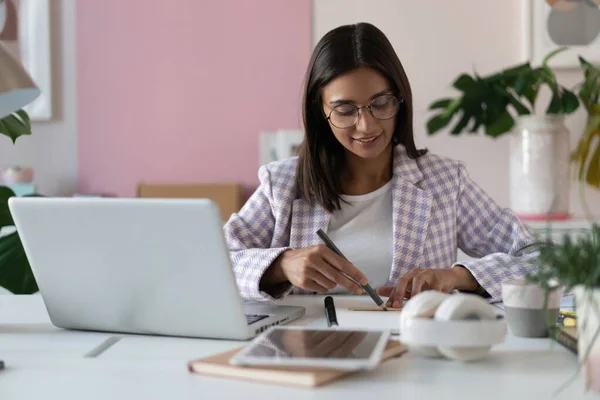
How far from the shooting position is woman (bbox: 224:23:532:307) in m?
1.70

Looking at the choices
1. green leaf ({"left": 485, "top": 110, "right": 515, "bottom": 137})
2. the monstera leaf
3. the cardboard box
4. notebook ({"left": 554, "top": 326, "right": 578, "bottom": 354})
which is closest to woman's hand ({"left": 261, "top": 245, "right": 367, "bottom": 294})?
notebook ({"left": 554, "top": 326, "right": 578, "bottom": 354})

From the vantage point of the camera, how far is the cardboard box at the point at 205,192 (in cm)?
303

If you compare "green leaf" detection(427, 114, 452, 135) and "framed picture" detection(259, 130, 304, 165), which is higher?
"green leaf" detection(427, 114, 452, 135)

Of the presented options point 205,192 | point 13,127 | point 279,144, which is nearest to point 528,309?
point 13,127

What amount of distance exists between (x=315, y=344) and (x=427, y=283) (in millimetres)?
483

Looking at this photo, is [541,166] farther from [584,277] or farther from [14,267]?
[584,277]

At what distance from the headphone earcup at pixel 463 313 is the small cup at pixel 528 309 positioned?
0.15 m

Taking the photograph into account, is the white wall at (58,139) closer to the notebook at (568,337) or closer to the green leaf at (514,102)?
the green leaf at (514,102)

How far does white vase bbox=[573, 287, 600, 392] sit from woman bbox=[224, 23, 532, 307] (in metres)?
0.83

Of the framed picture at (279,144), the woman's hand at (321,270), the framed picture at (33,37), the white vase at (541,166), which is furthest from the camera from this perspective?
the framed picture at (33,37)

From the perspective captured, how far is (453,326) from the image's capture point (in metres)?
0.91

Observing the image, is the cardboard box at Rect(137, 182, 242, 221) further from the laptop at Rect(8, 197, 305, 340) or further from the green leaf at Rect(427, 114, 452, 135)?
the laptop at Rect(8, 197, 305, 340)

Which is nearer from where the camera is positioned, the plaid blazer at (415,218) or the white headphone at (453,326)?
the white headphone at (453,326)

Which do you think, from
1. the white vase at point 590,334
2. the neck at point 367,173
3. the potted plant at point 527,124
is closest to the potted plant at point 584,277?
the white vase at point 590,334
